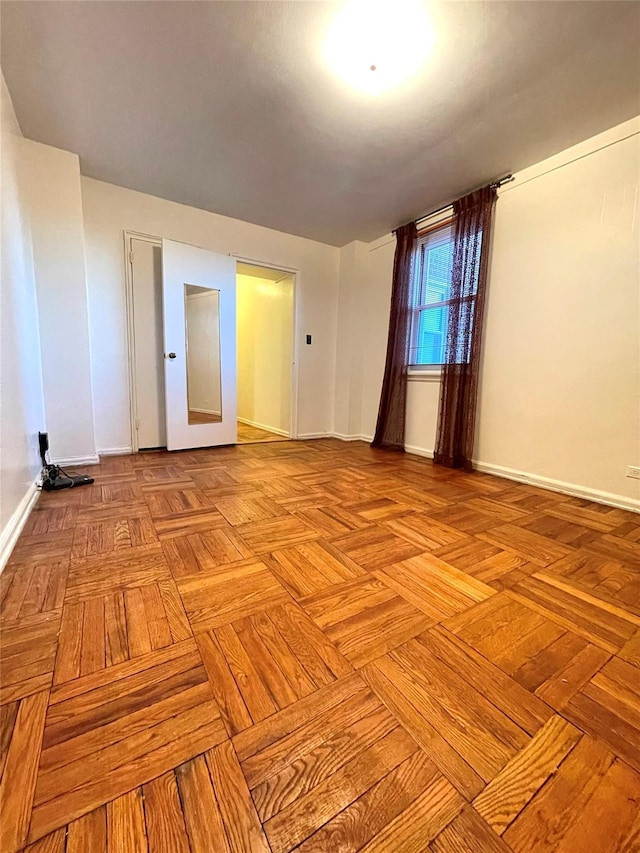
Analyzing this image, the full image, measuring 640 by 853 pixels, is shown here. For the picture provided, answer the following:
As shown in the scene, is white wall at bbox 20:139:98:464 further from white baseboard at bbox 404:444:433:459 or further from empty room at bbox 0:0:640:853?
white baseboard at bbox 404:444:433:459

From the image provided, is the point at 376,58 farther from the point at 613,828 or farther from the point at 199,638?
the point at 613,828

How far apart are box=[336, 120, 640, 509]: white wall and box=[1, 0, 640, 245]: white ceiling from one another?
0.83ft

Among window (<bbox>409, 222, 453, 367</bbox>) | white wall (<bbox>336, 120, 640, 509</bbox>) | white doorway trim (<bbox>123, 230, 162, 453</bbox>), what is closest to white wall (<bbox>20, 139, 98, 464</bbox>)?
white doorway trim (<bbox>123, 230, 162, 453</bbox>)

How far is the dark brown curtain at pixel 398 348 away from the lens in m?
3.26

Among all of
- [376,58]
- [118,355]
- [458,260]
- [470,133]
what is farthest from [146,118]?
[458,260]

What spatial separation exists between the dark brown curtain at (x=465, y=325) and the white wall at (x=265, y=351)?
6.09 feet

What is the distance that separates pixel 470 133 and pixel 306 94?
3.41 ft

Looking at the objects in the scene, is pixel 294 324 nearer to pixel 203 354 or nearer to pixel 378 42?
pixel 203 354

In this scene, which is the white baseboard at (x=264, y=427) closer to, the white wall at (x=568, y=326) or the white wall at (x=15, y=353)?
the white wall at (x=568, y=326)

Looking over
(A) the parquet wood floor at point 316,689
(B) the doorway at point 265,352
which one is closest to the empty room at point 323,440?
(A) the parquet wood floor at point 316,689

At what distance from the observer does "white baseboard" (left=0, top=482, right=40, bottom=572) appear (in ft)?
4.16

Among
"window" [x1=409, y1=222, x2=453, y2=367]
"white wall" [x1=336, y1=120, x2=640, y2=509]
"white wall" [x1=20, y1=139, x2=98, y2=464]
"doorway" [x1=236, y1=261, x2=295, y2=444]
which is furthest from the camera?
"doorway" [x1=236, y1=261, x2=295, y2=444]

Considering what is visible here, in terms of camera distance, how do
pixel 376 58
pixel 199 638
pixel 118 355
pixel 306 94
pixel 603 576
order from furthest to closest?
1. pixel 118 355
2. pixel 306 94
3. pixel 376 58
4. pixel 603 576
5. pixel 199 638

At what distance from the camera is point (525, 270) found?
243 cm
